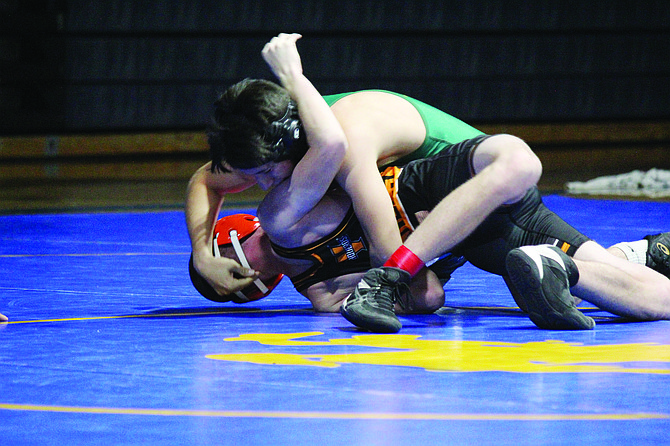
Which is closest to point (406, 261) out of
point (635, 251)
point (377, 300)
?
point (377, 300)

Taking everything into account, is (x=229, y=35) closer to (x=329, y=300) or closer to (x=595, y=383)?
(x=329, y=300)

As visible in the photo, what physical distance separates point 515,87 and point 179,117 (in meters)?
3.11

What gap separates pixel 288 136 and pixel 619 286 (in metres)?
0.74

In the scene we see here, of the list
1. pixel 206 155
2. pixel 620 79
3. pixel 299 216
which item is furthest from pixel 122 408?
pixel 620 79

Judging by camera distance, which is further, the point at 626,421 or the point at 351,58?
the point at 351,58

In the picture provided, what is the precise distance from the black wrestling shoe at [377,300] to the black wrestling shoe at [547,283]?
0.77 feet

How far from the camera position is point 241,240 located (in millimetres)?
2625

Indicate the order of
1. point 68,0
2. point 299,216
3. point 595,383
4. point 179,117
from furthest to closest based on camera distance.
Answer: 1. point 179,117
2. point 68,0
3. point 299,216
4. point 595,383

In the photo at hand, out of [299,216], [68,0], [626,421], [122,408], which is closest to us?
[626,421]

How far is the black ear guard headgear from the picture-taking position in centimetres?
234

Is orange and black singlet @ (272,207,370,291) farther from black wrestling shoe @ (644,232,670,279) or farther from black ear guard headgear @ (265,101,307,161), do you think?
black wrestling shoe @ (644,232,670,279)

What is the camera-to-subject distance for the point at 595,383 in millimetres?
1777

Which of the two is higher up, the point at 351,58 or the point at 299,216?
→ the point at 299,216

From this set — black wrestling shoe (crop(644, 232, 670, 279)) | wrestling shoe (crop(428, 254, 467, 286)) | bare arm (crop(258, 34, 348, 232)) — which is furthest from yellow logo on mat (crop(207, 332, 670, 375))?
black wrestling shoe (crop(644, 232, 670, 279))
